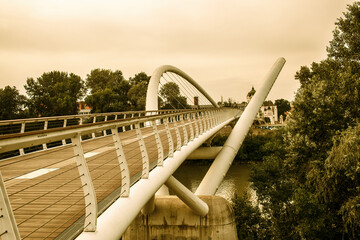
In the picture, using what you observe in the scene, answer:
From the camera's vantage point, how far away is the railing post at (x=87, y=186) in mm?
2502

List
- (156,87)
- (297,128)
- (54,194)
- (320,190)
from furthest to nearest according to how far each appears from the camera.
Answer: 1. (156,87)
2. (297,128)
3. (320,190)
4. (54,194)

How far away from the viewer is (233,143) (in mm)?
16391

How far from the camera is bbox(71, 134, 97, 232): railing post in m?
2.50

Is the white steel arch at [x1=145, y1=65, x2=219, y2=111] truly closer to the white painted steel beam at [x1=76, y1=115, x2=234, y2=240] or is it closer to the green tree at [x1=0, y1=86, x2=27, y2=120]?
the white painted steel beam at [x1=76, y1=115, x2=234, y2=240]

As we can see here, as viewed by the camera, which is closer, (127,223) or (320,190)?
(127,223)

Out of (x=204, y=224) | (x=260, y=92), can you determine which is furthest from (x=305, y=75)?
(x=204, y=224)

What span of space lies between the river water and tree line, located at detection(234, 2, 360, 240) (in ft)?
19.4

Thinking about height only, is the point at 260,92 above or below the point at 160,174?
above

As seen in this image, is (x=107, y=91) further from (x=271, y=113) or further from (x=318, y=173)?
(x=271, y=113)

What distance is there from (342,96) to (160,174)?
1030cm

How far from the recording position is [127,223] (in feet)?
10.5

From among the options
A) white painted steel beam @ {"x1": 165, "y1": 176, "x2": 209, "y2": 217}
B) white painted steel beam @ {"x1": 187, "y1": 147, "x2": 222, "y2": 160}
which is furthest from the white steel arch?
white painted steel beam @ {"x1": 165, "y1": 176, "x2": 209, "y2": 217}

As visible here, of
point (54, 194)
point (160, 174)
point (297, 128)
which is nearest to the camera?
point (54, 194)

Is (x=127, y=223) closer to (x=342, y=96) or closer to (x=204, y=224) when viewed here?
(x=204, y=224)
